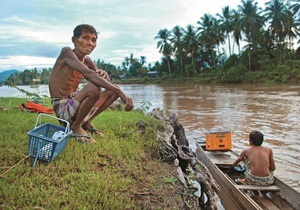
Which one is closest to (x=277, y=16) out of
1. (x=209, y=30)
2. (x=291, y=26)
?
(x=291, y=26)

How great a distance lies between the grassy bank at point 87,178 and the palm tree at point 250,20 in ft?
127

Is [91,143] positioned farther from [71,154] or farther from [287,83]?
[287,83]

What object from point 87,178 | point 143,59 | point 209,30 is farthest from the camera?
point 143,59

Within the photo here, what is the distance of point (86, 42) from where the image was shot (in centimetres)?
352

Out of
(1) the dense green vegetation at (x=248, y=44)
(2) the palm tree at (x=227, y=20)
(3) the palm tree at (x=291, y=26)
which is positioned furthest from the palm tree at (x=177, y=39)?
(3) the palm tree at (x=291, y=26)

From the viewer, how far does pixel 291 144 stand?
321 inches

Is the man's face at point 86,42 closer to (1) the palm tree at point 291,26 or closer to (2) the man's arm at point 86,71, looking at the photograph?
(2) the man's arm at point 86,71

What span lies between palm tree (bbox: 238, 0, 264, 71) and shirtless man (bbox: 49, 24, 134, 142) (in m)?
38.4

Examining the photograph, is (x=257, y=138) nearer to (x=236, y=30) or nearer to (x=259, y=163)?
(x=259, y=163)

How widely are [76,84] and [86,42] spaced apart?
2.07 feet

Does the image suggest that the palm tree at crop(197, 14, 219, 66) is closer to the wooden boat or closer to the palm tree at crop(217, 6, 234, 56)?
the palm tree at crop(217, 6, 234, 56)

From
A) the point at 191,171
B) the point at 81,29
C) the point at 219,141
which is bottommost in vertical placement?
the point at 219,141

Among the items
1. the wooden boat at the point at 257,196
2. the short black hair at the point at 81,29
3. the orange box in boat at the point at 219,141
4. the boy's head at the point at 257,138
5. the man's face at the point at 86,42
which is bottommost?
the wooden boat at the point at 257,196

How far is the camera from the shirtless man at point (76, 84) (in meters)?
3.28
